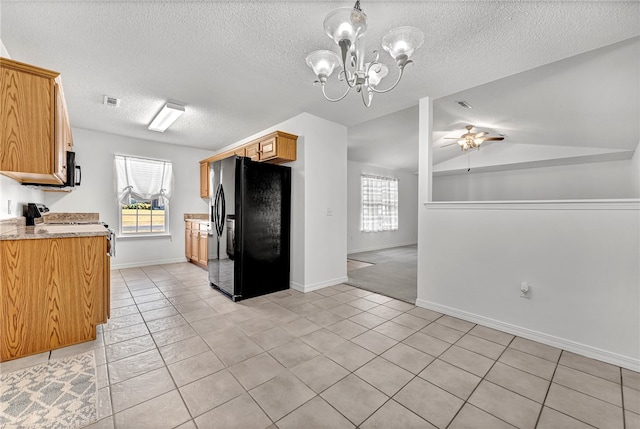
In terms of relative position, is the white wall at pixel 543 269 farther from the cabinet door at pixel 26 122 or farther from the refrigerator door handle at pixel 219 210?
the cabinet door at pixel 26 122

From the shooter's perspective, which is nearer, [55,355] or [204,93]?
[55,355]

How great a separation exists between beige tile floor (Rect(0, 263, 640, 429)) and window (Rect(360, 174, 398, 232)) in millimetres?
4633

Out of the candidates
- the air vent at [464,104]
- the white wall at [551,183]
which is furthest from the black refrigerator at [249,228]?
the white wall at [551,183]

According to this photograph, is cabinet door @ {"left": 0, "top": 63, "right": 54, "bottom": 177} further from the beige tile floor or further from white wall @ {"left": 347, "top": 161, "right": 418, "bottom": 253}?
white wall @ {"left": 347, "top": 161, "right": 418, "bottom": 253}

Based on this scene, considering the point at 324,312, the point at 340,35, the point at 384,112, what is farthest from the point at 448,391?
the point at 384,112

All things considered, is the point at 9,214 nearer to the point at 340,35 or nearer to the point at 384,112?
the point at 340,35

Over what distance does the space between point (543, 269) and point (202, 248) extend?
16.1 ft

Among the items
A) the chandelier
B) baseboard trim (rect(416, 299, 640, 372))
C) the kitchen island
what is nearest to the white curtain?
the kitchen island

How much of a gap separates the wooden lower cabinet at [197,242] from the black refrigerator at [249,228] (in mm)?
1126

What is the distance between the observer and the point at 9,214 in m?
2.44

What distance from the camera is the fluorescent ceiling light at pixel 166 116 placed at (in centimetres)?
340

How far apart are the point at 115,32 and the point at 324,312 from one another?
309 centimetres

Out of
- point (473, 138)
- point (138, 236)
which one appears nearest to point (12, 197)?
point (138, 236)

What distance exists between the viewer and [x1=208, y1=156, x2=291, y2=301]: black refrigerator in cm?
336
